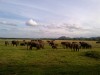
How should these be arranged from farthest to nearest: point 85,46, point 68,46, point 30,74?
1. point 85,46
2. point 68,46
3. point 30,74

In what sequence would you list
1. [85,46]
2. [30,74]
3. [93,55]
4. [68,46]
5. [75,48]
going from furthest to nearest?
[85,46]
[68,46]
[75,48]
[93,55]
[30,74]

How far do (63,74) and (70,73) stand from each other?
28.6 inches

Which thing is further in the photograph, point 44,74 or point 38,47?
point 38,47

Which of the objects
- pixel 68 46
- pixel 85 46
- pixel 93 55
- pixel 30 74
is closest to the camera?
pixel 30 74

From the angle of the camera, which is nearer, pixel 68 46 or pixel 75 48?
pixel 75 48

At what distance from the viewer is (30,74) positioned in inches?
632

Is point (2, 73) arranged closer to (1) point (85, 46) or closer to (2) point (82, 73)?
(2) point (82, 73)

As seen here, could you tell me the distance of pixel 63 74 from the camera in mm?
16359

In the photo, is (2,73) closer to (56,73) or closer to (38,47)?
(56,73)

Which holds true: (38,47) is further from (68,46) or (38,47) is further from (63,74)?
(63,74)

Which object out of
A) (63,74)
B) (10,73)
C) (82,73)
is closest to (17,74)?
(10,73)

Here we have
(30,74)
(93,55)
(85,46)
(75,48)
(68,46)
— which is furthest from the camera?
(85,46)

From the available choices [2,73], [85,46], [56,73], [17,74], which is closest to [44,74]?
[56,73]

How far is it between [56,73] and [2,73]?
4.28m
